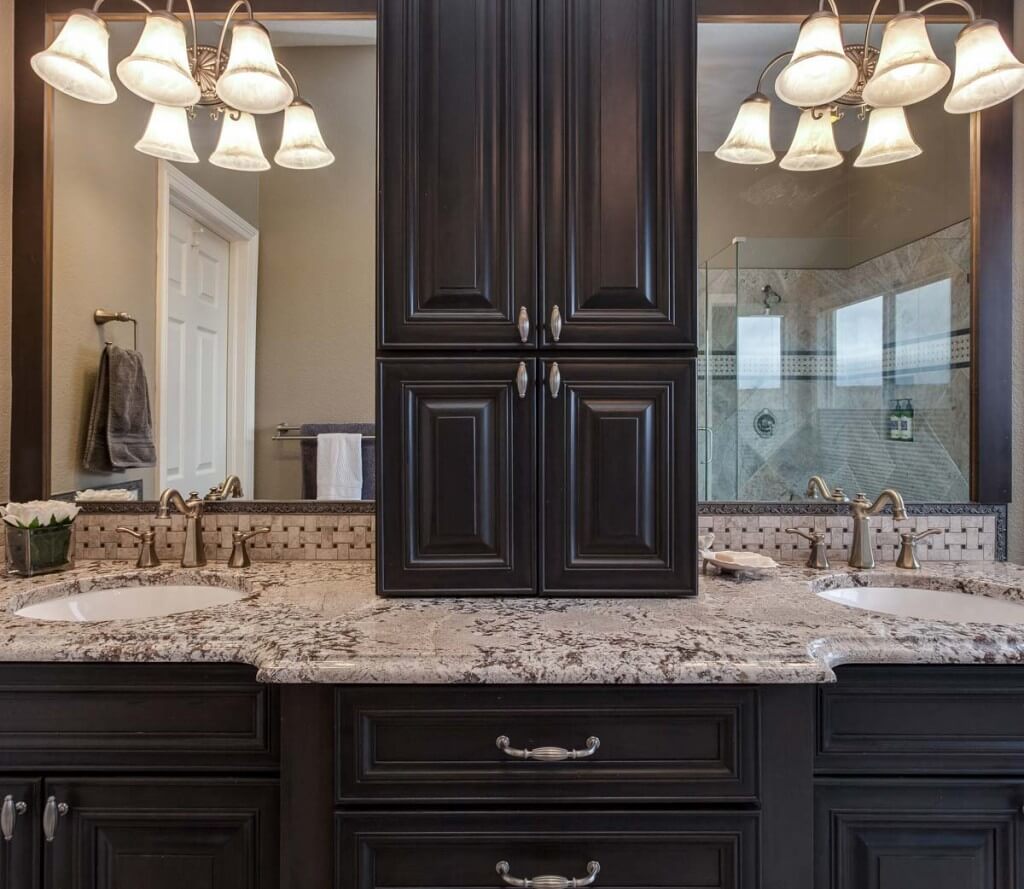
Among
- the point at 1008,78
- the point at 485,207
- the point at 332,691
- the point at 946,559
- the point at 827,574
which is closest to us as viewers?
the point at 332,691

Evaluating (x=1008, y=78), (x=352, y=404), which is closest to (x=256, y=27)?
(x=352, y=404)

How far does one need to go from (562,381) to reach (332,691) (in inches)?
28.1

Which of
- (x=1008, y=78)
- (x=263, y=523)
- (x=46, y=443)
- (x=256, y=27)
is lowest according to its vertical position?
(x=263, y=523)

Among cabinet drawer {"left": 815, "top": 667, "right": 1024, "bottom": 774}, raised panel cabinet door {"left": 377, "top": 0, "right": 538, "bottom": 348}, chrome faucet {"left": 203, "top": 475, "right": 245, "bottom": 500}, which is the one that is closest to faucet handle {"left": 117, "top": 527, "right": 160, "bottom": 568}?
chrome faucet {"left": 203, "top": 475, "right": 245, "bottom": 500}

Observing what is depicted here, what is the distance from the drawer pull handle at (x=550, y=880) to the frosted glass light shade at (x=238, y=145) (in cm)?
171

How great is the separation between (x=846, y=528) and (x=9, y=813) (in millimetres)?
1877

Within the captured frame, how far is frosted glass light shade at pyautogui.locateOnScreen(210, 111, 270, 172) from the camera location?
1656 mm

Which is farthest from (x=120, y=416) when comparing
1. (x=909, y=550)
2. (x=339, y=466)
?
(x=909, y=550)

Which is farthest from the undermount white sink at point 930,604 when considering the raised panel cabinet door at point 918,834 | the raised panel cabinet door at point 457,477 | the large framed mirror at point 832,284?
the raised panel cabinet door at point 457,477

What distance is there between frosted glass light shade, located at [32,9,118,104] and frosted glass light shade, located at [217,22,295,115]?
0.85 ft

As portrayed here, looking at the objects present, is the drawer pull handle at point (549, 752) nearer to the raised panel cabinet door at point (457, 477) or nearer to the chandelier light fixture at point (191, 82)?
the raised panel cabinet door at point (457, 477)

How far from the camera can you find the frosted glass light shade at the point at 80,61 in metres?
1.40

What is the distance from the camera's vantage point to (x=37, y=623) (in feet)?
3.71

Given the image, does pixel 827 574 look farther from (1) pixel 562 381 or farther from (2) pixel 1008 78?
(2) pixel 1008 78
